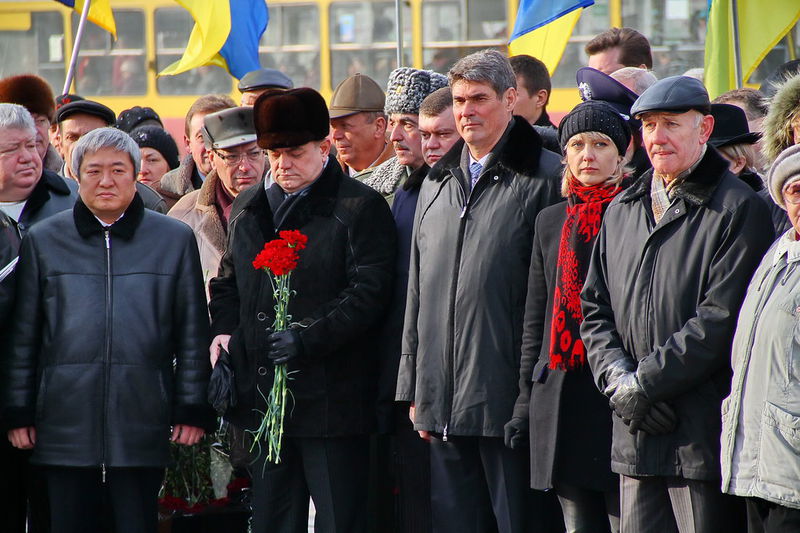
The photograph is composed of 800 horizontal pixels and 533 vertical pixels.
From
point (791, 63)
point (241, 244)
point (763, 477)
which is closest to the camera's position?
point (763, 477)

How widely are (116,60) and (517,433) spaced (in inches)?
438

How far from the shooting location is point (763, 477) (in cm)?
390

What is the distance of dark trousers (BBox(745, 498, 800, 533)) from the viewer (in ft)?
12.7

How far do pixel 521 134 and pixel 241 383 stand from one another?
1.64 metres

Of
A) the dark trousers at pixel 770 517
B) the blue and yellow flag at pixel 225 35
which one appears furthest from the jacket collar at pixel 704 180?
the blue and yellow flag at pixel 225 35

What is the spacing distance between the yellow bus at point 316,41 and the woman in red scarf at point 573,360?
847 cm

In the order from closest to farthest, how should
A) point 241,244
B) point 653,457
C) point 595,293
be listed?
1. point 653,457
2. point 595,293
3. point 241,244

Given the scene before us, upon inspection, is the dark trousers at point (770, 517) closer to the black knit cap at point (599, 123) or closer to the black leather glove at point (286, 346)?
the black knit cap at point (599, 123)

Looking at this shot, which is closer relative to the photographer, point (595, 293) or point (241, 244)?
point (595, 293)

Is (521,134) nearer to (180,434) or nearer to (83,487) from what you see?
(180,434)

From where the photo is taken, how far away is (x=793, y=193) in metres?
4.05

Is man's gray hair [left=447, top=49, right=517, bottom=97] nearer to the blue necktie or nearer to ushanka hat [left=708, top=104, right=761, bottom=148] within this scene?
the blue necktie

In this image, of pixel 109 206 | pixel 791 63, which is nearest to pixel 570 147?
→ pixel 109 206

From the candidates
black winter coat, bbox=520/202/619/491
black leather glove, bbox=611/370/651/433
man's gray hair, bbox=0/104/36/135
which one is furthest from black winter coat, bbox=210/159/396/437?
black leather glove, bbox=611/370/651/433
